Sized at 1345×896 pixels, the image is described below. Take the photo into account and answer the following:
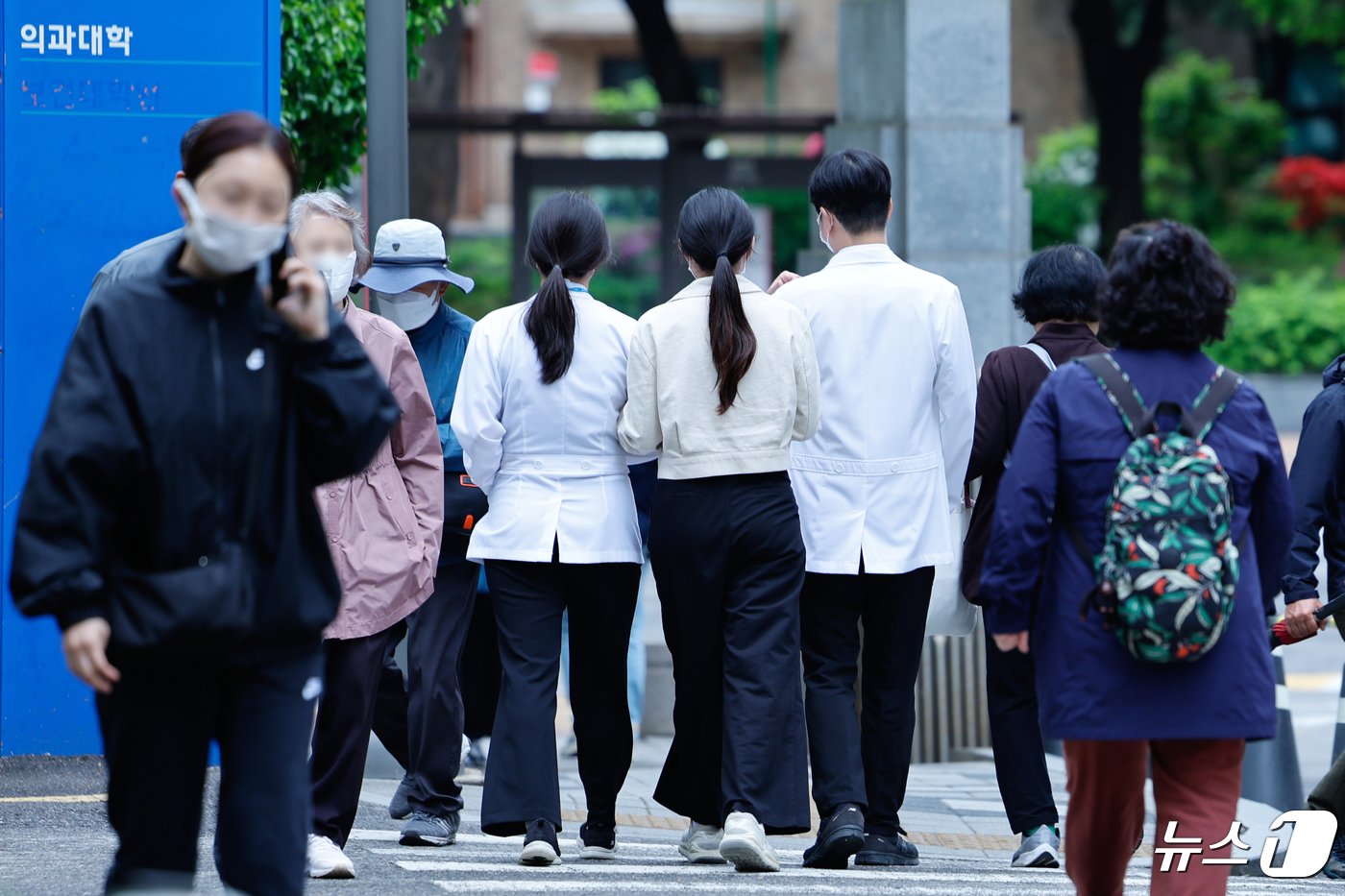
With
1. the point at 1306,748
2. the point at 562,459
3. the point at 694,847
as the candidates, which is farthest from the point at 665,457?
the point at 1306,748

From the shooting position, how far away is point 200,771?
3.48m

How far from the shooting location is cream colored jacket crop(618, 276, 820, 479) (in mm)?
5449

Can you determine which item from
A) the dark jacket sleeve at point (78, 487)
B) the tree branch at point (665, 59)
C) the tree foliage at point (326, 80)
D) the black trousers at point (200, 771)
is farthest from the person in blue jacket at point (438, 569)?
the tree branch at point (665, 59)

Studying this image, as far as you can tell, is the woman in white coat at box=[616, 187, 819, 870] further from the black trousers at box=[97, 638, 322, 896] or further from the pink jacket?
the black trousers at box=[97, 638, 322, 896]

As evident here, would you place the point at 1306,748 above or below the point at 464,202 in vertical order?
below

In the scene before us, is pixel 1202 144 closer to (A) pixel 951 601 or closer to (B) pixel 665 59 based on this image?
(B) pixel 665 59

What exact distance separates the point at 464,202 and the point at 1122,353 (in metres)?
36.6

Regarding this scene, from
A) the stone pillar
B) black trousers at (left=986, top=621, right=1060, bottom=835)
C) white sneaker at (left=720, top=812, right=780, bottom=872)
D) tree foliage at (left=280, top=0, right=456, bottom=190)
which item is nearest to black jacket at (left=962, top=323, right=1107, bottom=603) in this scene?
black trousers at (left=986, top=621, right=1060, bottom=835)

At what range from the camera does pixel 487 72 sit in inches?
1578

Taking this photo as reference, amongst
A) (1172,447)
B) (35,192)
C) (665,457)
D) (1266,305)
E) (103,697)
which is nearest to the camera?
(103,697)

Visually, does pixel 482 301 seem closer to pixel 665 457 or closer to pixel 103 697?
pixel 665 457

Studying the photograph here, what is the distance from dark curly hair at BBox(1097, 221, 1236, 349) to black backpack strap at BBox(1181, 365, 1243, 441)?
89 millimetres

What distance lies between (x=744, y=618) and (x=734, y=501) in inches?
12.5

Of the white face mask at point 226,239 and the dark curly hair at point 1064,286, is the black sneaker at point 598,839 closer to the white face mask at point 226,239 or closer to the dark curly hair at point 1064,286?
the dark curly hair at point 1064,286
